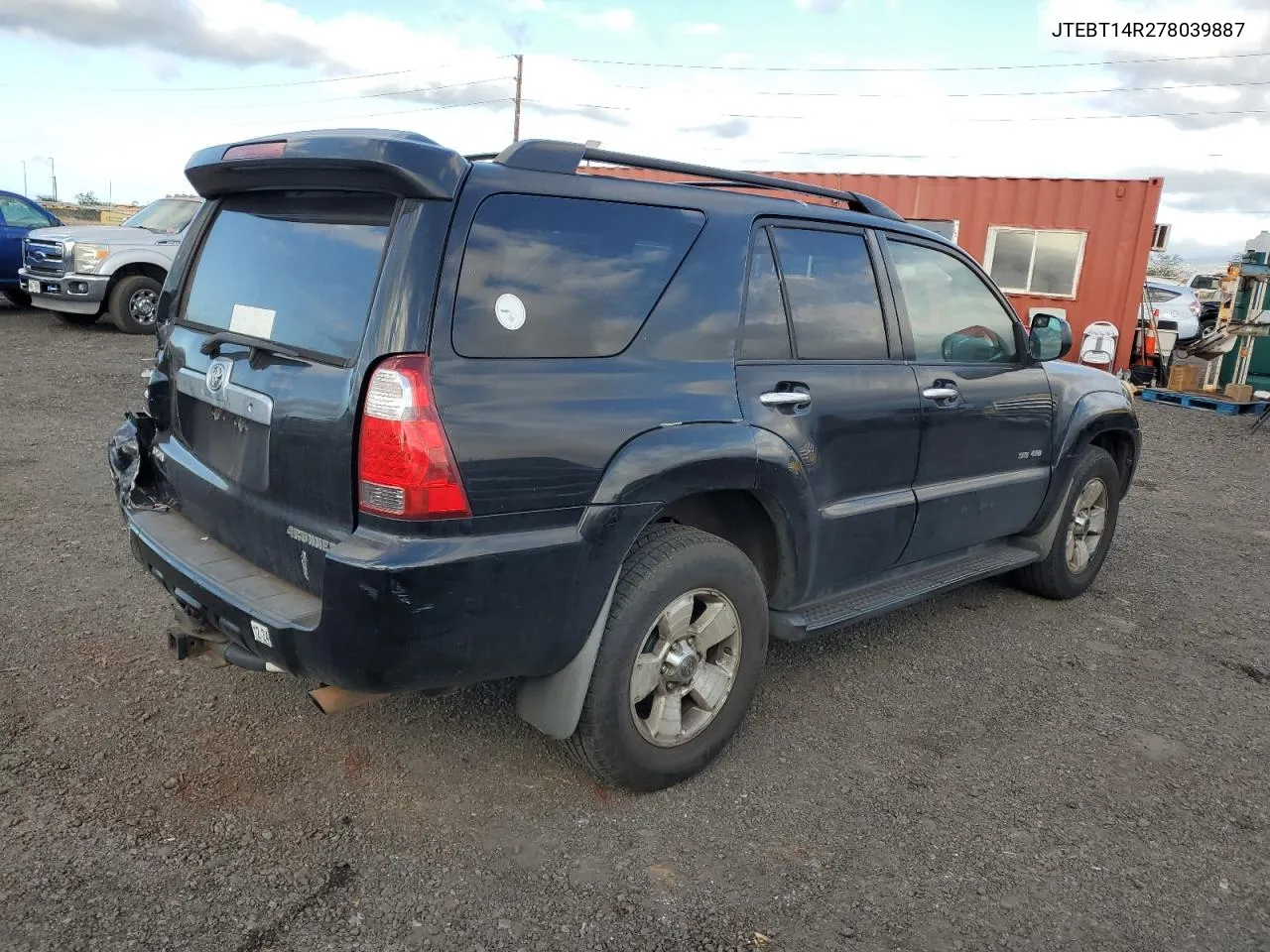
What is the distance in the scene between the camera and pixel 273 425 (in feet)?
8.76

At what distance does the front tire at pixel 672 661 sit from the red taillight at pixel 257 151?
1.55m

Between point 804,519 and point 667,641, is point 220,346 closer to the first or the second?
point 667,641

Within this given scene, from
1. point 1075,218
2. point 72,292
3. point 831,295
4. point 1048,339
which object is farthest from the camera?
point 1075,218

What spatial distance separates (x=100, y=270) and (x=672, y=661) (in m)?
12.0

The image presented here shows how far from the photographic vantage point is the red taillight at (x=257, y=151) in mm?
2779

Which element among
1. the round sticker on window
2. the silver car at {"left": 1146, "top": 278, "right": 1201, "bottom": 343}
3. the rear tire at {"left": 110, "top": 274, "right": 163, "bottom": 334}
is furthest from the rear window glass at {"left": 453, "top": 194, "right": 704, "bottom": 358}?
the silver car at {"left": 1146, "top": 278, "right": 1201, "bottom": 343}

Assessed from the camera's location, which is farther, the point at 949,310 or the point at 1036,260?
the point at 1036,260

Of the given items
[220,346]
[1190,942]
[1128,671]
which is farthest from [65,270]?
[1190,942]

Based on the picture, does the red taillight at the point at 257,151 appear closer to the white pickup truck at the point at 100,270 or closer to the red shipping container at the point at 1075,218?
the white pickup truck at the point at 100,270

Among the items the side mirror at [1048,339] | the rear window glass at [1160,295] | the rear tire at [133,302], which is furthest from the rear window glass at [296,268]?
the rear window glass at [1160,295]

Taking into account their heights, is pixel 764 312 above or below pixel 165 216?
below

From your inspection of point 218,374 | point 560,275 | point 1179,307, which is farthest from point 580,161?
point 1179,307

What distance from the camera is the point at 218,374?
2.94 m

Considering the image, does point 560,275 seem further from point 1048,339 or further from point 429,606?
point 1048,339
